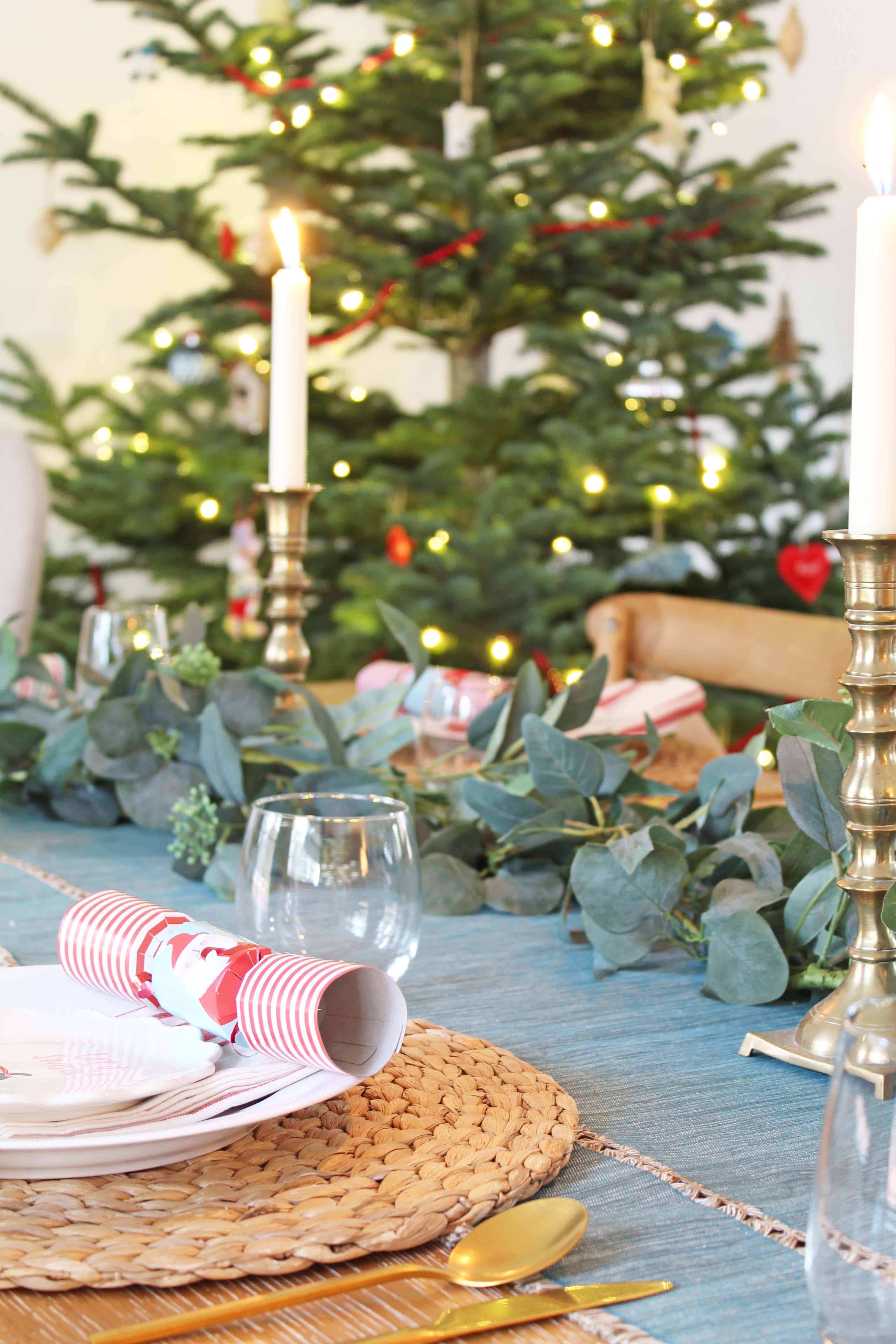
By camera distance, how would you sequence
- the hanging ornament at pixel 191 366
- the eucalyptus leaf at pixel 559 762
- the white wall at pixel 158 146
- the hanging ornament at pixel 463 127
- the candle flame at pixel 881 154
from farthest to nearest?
1. the white wall at pixel 158 146
2. the hanging ornament at pixel 191 366
3. the hanging ornament at pixel 463 127
4. the eucalyptus leaf at pixel 559 762
5. the candle flame at pixel 881 154

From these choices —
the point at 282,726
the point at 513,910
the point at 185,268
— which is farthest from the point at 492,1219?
the point at 185,268

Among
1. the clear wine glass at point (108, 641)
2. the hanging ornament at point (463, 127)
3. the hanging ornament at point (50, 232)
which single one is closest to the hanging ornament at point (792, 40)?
the hanging ornament at point (463, 127)

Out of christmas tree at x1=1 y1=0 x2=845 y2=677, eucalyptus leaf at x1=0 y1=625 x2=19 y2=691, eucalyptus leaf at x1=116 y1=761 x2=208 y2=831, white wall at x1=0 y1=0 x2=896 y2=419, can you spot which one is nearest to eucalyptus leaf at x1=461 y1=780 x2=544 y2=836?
eucalyptus leaf at x1=116 y1=761 x2=208 y2=831

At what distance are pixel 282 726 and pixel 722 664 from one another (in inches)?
30.9

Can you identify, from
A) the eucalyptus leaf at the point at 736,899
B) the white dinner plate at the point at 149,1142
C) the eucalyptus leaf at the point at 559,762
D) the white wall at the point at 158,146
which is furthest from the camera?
the white wall at the point at 158,146

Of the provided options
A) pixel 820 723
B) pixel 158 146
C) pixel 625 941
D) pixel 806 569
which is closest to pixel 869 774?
pixel 820 723

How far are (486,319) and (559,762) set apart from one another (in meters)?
2.01

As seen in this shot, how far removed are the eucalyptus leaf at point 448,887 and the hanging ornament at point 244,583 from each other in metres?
1.80

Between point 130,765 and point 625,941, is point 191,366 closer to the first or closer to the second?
point 130,765

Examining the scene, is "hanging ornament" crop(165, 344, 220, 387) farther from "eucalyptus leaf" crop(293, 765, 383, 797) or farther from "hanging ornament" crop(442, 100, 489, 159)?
"eucalyptus leaf" crop(293, 765, 383, 797)

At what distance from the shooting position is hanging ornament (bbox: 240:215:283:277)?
2.44m

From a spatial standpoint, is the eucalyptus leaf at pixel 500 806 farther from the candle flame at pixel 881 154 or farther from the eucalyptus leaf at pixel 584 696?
the candle flame at pixel 881 154

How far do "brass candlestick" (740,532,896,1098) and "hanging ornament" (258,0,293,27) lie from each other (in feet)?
7.67

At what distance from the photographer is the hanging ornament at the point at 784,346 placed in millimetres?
2723
